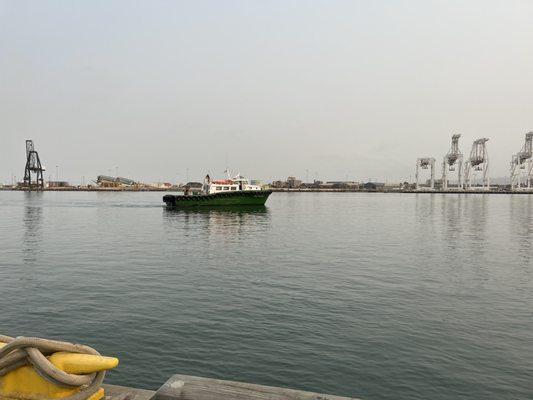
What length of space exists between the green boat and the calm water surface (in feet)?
137

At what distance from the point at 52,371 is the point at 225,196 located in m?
67.9

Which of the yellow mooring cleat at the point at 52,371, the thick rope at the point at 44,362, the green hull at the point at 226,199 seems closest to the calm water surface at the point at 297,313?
the yellow mooring cleat at the point at 52,371

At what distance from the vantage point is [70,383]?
4293mm

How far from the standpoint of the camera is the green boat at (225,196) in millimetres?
72250

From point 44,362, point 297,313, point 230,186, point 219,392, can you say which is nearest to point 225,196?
point 230,186

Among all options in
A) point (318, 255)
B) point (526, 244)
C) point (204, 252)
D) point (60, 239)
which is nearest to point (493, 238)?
point (526, 244)

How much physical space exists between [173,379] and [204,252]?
983 inches

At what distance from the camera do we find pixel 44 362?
14.0 ft

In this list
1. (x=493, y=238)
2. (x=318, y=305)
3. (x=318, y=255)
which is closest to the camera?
(x=318, y=305)

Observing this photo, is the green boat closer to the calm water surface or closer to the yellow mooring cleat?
the calm water surface

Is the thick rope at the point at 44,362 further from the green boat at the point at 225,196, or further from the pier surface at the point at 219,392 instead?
the green boat at the point at 225,196

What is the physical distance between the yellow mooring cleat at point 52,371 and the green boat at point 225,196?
221ft

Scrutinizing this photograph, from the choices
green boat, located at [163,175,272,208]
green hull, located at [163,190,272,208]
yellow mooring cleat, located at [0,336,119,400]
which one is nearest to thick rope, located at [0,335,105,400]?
yellow mooring cleat, located at [0,336,119,400]

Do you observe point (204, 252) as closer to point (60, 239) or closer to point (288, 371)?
point (60, 239)
